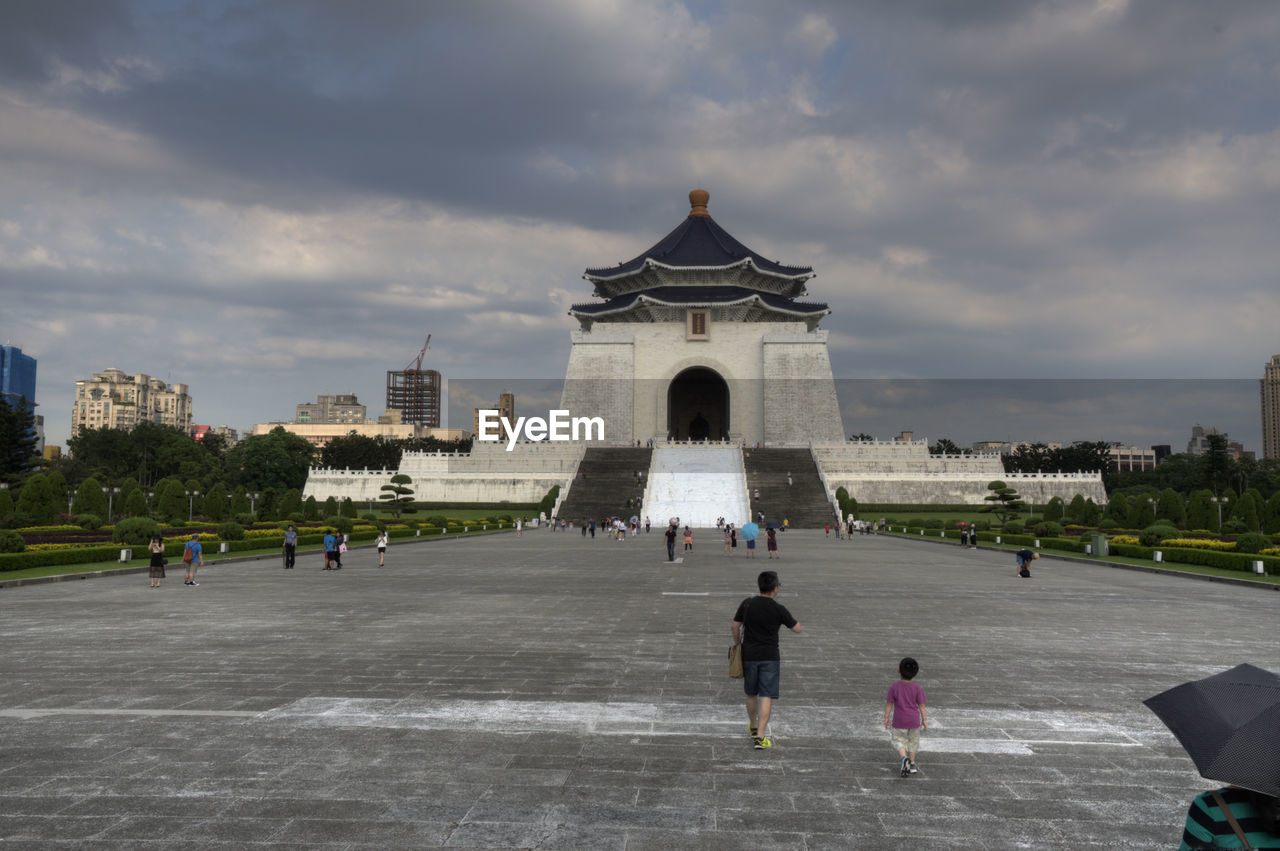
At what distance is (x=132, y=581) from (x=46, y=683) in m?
11.1

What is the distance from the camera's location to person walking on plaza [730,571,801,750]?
5.68 m

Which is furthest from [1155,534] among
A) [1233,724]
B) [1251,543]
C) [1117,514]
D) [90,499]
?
[90,499]

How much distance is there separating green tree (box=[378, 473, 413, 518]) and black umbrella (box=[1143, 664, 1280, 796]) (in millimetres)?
45003

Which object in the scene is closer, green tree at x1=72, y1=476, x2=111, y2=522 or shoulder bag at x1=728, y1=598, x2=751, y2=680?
shoulder bag at x1=728, y1=598, x2=751, y2=680

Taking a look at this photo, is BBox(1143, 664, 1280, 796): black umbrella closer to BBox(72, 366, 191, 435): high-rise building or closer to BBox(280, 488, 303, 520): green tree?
BBox(280, 488, 303, 520): green tree

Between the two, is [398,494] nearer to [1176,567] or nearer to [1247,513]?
[1176,567]

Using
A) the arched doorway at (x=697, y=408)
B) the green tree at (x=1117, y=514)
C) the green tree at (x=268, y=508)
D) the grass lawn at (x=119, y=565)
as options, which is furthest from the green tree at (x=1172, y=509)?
the arched doorway at (x=697, y=408)

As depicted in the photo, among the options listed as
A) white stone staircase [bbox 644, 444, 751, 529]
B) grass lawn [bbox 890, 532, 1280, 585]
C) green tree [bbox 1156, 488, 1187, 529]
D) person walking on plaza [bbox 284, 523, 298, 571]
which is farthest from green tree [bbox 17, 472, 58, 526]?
green tree [bbox 1156, 488, 1187, 529]

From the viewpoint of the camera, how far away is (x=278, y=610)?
1233cm

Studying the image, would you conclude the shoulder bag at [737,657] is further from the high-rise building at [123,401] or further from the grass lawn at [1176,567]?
the high-rise building at [123,401]

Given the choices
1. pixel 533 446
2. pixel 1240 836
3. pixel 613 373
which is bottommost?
pixel 1240 836

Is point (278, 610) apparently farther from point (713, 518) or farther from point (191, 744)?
point (713, 518)

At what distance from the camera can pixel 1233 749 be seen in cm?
266

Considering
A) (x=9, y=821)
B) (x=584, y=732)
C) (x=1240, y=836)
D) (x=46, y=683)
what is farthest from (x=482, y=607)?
(x=1240, y=836)
